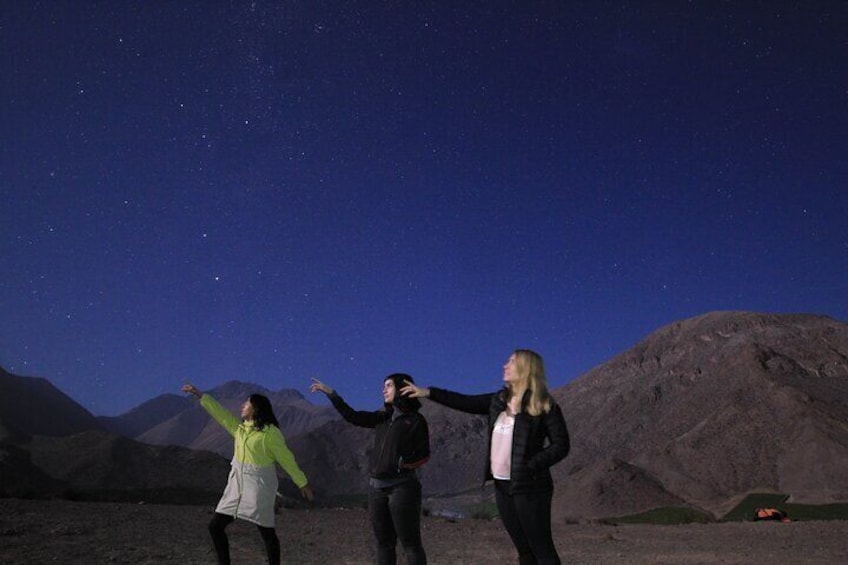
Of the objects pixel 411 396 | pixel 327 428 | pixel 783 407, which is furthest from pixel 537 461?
pixel 327 428

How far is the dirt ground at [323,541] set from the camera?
10656mm

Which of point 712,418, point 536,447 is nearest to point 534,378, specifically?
point 536,447

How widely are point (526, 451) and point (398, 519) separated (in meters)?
1.50

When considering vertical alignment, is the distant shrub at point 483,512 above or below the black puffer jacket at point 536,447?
below

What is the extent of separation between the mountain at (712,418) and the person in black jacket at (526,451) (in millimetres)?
41330

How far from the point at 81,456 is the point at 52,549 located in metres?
41.0

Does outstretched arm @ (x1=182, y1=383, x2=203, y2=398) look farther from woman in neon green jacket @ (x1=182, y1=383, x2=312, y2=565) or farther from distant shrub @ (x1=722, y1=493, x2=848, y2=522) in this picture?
distant shrub @ (x1=722, y1=493, x2=848, y2=522)

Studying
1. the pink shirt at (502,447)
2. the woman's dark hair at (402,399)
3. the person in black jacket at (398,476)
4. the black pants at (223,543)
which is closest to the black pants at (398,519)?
the person in black jacket at (398,476)

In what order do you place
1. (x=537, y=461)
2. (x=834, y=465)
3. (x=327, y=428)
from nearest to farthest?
(x=537, y=461)
(x=834, y=465)
(x=327, y=428)

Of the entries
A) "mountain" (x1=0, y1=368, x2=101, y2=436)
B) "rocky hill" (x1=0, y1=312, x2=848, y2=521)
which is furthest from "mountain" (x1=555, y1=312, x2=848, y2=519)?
"mountain" (x1=0, y1=368, x2=101, y2=436)

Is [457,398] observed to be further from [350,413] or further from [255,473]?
[255,473]

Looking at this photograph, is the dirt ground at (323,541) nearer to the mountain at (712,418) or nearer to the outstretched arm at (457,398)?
the outstretched arm at (457,398)

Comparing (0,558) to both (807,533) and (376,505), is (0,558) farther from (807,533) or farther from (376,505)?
(807,533)

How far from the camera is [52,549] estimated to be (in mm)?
10234
